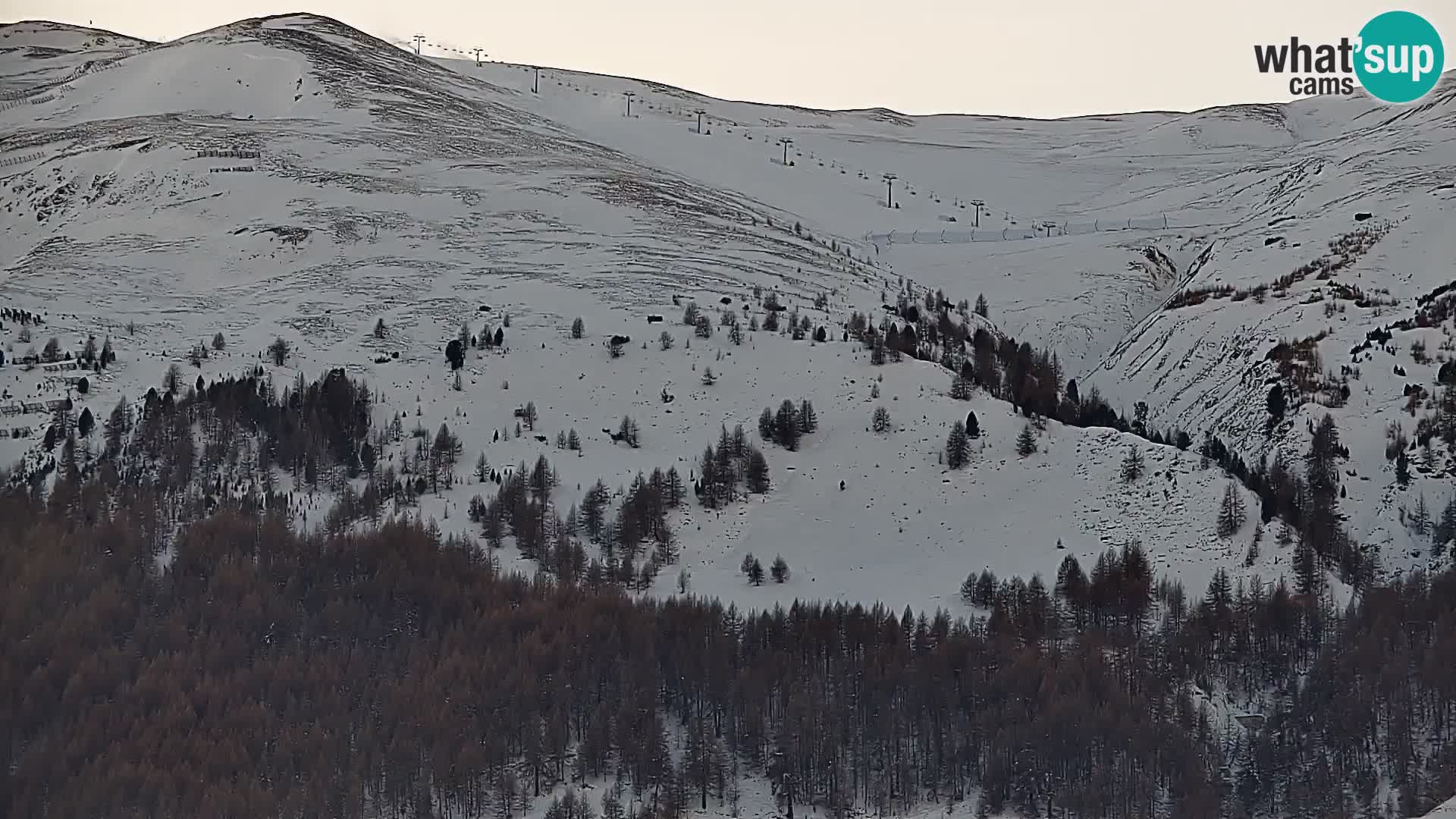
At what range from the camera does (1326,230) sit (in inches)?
2923

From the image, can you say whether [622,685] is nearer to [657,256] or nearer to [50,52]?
[657,256]

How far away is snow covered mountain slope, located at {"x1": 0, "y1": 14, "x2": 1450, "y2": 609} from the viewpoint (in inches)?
1865

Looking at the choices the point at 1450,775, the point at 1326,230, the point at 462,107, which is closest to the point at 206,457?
the point at 1450,775

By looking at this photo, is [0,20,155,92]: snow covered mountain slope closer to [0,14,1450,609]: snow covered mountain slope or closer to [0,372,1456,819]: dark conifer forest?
[0,14,1450,609]: snow covered mountain slope

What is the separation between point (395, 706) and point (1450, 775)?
25.1 metres

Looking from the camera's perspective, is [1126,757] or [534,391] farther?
[534,391]

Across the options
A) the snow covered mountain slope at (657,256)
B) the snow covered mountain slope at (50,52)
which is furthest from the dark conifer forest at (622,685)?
the snow covered mountain slope at (50,52)

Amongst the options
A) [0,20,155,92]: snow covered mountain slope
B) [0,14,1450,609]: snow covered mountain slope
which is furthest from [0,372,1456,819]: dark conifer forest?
[0,20,155,92]: snow covered mountain slope

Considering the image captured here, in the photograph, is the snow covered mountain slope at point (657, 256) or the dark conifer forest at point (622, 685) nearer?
the dark conifer forest at point (622, 685)

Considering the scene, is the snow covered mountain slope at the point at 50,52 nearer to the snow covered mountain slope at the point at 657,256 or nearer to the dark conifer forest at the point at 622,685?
the snow covered mountain slope at the point at 657,256

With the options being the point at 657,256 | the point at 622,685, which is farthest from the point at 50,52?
the point at 622,685

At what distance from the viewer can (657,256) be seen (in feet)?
245

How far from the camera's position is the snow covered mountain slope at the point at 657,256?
4738cm

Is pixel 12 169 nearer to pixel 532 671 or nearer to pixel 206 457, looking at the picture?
pixel 206 457
